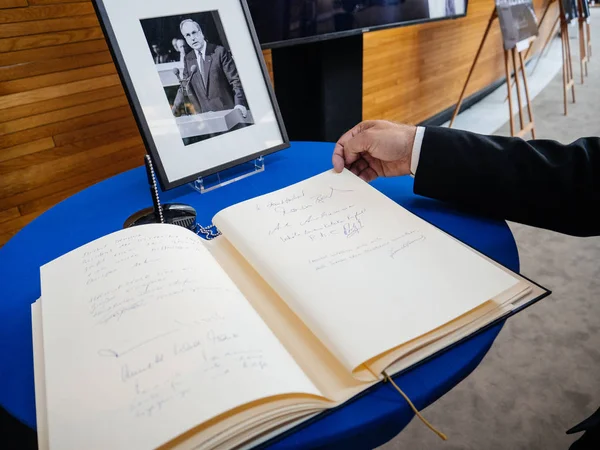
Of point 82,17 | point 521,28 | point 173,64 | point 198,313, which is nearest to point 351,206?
point 198,313

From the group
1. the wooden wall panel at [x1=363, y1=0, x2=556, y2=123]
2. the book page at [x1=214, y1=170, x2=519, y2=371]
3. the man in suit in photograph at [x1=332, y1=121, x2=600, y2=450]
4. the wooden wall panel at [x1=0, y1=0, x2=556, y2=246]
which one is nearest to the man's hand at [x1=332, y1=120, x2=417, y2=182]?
the man in suit in photograph at [x1=332, y1=121, x2=600, y2=450]

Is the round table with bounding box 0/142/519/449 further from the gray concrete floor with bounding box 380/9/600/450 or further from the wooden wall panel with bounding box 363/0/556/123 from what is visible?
the wooden wall panel with bounding box 363/0/556/123

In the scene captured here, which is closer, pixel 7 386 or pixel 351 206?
pixel 7 386

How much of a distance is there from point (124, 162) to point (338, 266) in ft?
4.05

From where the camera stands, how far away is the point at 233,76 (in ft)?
2.72

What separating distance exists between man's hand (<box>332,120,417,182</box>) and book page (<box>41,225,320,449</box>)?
0.36 m

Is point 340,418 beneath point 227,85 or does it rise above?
beneath

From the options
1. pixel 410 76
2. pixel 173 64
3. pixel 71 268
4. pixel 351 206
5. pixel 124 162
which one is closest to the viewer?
pixel 71 268

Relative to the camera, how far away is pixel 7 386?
0.41 metres

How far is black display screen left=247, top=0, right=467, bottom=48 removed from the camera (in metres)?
1.11

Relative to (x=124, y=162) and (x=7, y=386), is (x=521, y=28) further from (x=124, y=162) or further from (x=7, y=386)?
(x=7, y=386)

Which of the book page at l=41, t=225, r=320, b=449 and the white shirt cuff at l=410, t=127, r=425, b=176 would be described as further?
the white shirt cuff at l=410, t=127, r=425, b=176

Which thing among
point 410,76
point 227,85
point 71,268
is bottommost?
point 410,76

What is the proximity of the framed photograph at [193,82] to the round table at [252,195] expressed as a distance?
2.6 inches
